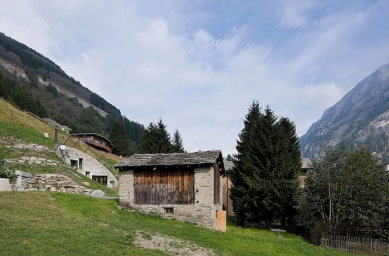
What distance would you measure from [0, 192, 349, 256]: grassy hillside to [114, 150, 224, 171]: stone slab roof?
4.08 meters

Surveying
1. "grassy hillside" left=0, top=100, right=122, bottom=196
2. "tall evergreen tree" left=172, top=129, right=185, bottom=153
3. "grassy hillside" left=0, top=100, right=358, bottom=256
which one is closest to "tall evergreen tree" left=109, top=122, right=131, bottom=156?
"tall evergreen tree" left=172, top=129, right=185, bottom=153

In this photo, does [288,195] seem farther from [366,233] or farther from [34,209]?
[34,209]

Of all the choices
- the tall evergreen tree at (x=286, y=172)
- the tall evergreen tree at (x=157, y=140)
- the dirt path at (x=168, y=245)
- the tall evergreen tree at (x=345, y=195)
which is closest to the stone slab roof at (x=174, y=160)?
the dirt path at (x=168, y=245)

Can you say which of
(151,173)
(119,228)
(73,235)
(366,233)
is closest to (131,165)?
(151,173)

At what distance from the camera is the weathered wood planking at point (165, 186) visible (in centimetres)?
2564

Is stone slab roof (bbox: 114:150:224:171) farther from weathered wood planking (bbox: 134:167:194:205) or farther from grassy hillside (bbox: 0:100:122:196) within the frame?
grassy hillside (bbox: 0:100:122:196)

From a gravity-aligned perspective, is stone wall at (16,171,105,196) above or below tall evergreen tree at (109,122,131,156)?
below

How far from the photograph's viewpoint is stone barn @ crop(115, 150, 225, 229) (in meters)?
25.0

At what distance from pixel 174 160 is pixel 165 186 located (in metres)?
2.36

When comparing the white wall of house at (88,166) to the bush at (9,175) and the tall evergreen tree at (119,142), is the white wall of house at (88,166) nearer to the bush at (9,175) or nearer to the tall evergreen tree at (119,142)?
the bush at (9,175)

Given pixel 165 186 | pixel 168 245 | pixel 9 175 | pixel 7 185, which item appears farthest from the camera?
pixel 165 186

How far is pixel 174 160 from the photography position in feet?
87.4

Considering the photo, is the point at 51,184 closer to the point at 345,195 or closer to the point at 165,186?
the point at 165,186

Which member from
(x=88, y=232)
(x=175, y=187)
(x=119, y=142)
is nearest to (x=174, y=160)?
(x=175, y=187)
